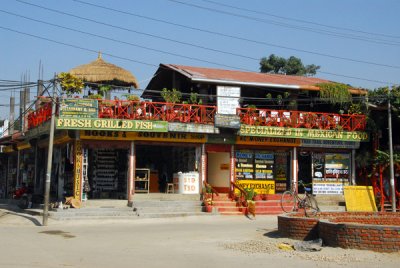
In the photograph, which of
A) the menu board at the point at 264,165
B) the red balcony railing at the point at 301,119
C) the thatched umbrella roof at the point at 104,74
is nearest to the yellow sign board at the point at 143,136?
the red balcony railing at the point at 301,119

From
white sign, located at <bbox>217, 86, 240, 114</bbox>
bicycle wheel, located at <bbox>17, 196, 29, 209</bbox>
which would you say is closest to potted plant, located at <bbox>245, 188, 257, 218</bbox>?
white sign, located at <bbox>217, 86, 240, 114</bbox>

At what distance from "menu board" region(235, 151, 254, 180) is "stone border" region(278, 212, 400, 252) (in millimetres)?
10578

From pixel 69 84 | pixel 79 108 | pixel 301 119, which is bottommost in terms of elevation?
pixel 79 108

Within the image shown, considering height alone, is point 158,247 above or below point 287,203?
below

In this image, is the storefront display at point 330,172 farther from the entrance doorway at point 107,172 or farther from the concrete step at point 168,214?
the entrance doorway at point 107,172

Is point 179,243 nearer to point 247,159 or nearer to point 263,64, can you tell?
point 247,159

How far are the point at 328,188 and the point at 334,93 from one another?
190 inches

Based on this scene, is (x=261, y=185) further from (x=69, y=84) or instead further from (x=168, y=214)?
(x=69, y=84)

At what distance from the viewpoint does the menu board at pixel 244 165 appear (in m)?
25.4

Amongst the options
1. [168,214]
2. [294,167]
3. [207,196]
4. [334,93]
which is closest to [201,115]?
[207,196]

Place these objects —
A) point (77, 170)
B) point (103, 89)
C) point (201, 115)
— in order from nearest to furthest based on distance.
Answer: point (77, 170)
point (103, 89)
point (201, 115)

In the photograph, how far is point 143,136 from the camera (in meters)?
22.8

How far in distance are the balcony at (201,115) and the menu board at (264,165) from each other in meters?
1.81

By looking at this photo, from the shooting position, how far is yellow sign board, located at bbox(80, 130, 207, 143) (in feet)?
72.4
